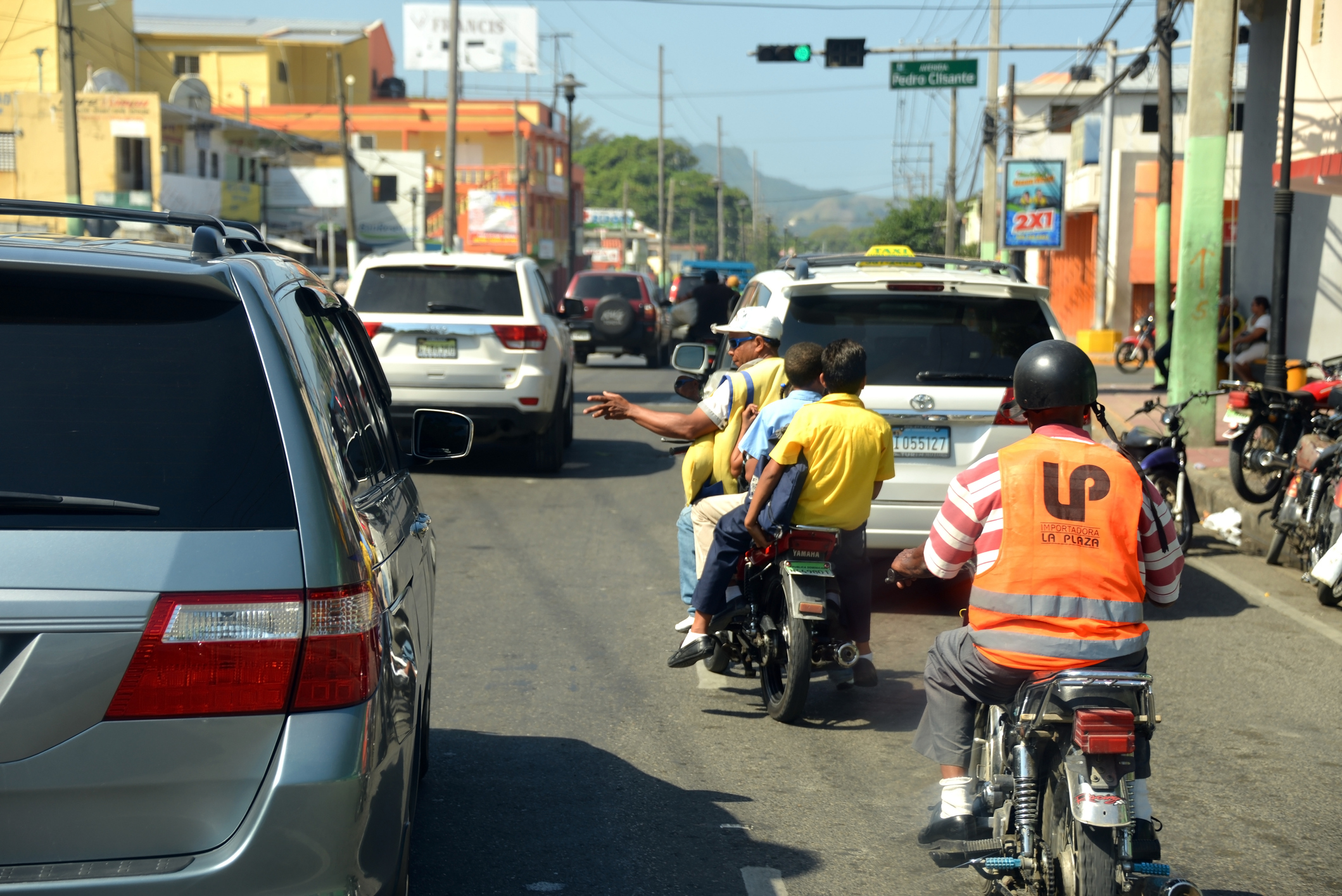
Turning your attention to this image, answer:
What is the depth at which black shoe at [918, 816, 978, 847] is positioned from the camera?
12.4 ft

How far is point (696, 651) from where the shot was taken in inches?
234

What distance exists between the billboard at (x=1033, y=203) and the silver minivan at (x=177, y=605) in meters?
33.4

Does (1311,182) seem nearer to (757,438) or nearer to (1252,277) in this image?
(1252,277)

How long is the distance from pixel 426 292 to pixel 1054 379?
962 centimetres

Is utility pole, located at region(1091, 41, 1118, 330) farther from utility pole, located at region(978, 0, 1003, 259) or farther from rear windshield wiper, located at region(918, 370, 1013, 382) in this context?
rear windshield wiper, located at region(918, 370, 1013, 382)

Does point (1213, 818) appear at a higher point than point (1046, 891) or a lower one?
lower

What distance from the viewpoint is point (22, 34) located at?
133 feet

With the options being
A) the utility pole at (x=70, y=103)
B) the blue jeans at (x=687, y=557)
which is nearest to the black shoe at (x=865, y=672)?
the blue jeans at (x=687, y=557)

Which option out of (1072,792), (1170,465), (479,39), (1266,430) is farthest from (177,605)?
(479,39)

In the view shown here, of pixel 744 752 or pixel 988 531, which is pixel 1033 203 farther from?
pixel 988 531

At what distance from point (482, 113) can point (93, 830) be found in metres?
70.7

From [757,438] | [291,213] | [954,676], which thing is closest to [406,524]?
[954,676]

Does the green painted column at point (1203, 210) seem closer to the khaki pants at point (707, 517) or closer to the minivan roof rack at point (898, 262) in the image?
the minivan roof rack at point (898, 262)

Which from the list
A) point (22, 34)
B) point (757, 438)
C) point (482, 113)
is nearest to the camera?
point (757, 438)
